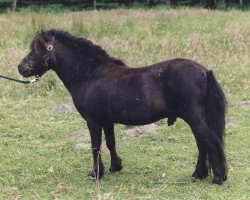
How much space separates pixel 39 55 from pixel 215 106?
2268 mm

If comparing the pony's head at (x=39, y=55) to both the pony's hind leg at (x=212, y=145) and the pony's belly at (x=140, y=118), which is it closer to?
the pony's belly at (x=140, y=118)

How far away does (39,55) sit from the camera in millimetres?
6289

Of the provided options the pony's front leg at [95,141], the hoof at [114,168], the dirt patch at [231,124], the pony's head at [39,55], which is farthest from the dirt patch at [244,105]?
the pony's head at [39,55]

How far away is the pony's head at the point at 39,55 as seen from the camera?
20.5 ft

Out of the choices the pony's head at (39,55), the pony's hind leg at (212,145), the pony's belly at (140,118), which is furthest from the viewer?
the pony's head at (39,55)

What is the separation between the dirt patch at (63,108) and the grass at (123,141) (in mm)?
42

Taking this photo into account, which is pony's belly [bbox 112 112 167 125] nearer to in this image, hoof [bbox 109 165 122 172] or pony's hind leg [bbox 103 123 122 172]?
pony's hind leg [bbox 103 123 122 172]

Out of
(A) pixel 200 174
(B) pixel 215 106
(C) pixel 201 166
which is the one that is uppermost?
(B) pixel 215 106

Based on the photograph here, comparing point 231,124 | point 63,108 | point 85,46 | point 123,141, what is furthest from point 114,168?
point 63,108

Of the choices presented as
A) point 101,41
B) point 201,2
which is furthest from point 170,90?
point 201,2

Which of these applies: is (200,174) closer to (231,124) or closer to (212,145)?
(212,145)

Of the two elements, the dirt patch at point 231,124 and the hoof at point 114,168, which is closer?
the hoof at point 114,168

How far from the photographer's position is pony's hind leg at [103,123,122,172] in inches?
253

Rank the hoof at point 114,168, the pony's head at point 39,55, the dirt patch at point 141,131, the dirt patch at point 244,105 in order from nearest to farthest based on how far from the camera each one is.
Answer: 1. the pony's head at point 39,55
2. the hoof at point 114,168
3. the dirt patch at point 141,131
4. the dirt patch at point 244,105
